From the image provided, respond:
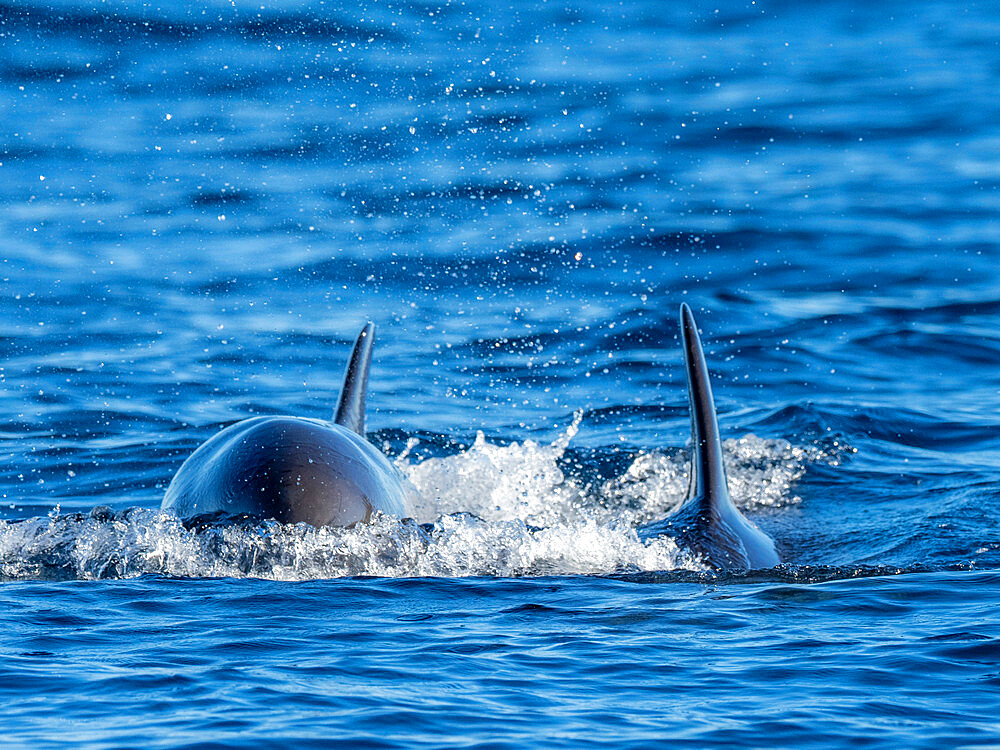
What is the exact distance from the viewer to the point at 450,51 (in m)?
26.7

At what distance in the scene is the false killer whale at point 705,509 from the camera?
25.6 ft

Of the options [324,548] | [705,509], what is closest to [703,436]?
[705,509]

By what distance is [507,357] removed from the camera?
15.2m

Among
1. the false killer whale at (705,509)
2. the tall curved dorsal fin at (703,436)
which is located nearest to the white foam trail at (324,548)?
the false killer whale at (705,509)

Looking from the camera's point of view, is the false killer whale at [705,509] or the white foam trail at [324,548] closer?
the white foam trail at [324,548]

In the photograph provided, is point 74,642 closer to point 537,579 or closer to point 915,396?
point 537,579

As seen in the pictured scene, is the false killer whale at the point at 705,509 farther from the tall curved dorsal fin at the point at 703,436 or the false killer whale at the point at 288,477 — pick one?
the false killer whale at the point at 288,477

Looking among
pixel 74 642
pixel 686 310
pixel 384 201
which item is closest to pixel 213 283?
pixel 384 201

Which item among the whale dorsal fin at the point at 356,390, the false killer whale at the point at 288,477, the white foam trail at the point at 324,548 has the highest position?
the whale dorsal fin at the point at 356,390

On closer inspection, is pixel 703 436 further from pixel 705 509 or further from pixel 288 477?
pixel 288 477

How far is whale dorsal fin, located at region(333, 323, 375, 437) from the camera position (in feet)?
30.7

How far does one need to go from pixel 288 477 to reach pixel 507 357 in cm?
A: 812

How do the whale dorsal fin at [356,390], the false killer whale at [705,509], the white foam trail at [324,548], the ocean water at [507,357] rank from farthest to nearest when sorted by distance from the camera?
the whale dorsal fin at [356,390]
the false killer whale at [705,509]
the white foam trail at [324,548]
the ocean water at [507,357]

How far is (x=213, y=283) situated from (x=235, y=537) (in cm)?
1082
